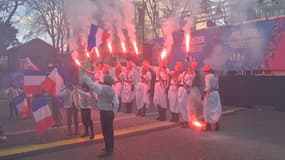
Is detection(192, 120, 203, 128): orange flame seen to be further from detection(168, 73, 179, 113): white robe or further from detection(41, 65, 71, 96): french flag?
detection(41, 65, 71, 96): french flag

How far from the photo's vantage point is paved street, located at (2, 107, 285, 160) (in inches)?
304

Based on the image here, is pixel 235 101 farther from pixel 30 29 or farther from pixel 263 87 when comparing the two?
pixel 30 29

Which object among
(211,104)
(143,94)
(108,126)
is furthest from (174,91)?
(108,126)

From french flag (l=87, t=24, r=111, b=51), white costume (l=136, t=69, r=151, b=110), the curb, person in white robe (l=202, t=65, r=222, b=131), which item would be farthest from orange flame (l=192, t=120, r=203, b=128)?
french flag (l=87, t=24, r=111, b=51)

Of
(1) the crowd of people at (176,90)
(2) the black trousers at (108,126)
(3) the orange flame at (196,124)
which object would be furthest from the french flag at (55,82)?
(3) the orange flame at (196,124)

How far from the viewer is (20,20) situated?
3494 centimetres

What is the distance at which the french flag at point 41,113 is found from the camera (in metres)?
8.80

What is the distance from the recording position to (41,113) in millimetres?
8867

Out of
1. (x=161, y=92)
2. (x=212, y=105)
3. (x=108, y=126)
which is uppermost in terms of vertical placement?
(x=161, y=92)

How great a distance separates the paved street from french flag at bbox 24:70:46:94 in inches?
76.1

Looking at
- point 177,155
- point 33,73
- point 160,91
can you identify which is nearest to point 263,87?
point 160,91

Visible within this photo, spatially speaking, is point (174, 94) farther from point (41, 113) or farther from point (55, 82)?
point (41, 113)

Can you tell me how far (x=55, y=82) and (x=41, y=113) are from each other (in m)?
1.09

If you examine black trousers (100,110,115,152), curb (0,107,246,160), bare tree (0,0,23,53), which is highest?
bare tree (0,0,23,53)
